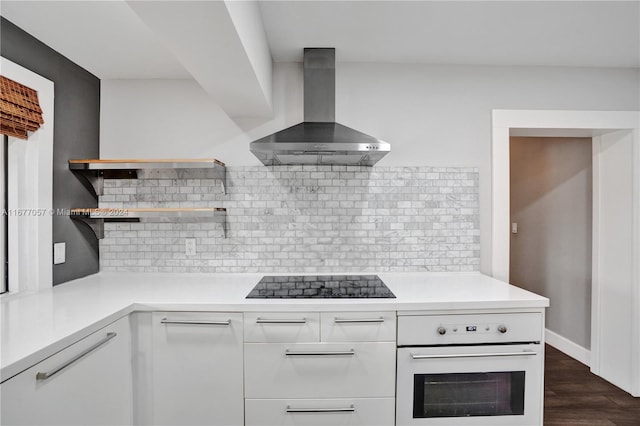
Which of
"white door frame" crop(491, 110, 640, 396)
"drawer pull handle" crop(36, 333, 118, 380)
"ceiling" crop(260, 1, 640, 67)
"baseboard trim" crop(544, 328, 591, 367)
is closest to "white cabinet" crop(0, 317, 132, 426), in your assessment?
"drawer pull handle" crop(36, 333, 118, 380)

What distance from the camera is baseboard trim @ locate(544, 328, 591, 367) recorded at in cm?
294

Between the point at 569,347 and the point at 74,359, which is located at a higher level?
the point at 74,359

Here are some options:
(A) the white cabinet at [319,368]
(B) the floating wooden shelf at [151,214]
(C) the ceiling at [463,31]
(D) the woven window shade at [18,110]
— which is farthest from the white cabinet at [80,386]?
(C) the ceiling at [463,31]

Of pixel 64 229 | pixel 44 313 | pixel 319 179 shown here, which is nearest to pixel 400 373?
pixel 319 179

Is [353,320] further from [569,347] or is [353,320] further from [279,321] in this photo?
[569,347]

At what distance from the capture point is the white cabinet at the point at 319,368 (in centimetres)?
170

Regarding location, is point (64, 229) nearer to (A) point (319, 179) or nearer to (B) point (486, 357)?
(A) point (319, 179)

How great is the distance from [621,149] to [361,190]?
75.5 inches

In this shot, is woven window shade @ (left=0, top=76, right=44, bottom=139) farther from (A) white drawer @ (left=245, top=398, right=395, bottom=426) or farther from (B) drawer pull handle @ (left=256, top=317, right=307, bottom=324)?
(A) white drawer @ (left=245, top=398, right=395, bottom=426)

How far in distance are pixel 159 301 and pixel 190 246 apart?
0.71 m

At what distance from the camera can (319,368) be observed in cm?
171

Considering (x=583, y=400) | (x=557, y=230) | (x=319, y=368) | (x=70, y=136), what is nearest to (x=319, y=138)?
(x=319, y=368)

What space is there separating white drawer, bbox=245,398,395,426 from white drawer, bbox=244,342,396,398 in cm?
3

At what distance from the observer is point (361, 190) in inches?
93.8
